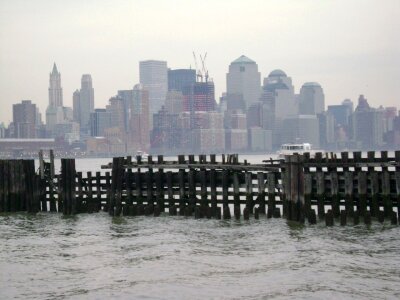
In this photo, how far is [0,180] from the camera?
41.2m

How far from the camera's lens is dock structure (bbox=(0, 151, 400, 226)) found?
1257 inches

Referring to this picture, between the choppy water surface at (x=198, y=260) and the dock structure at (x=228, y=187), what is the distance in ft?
2.63

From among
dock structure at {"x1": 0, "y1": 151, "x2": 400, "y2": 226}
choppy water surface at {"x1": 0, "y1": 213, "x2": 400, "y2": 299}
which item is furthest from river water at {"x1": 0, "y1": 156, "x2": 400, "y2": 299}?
dock structure at {"x1": 0, "y1": 151, "x2": 400, "y2": 226}

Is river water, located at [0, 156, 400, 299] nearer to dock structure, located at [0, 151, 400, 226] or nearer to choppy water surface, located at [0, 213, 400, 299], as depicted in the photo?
choppy water surface, located at [0, 213, 400, 299]

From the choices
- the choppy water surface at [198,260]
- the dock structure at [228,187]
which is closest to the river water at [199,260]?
the choppy water surface at [198,260]

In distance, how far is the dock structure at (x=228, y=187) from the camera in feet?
105

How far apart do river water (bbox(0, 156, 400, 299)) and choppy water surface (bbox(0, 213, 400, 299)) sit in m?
0.03

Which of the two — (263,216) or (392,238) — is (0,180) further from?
(392,238)

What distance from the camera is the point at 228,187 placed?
119 ft

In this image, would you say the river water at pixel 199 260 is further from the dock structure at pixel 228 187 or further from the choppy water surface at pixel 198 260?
the dock structure at pixel 228 187

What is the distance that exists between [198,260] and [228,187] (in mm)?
10525

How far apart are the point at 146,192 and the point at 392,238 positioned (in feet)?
44.6

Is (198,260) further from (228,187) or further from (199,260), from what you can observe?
(228,187)

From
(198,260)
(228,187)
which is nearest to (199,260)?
(198,260)
